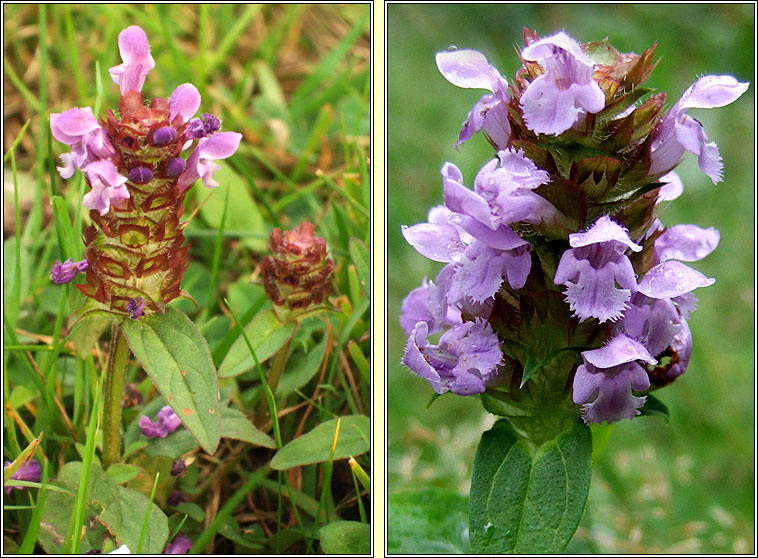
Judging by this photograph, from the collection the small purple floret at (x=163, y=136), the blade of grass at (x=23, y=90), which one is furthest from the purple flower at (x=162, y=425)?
the blade of grass at (x=23, y=90)

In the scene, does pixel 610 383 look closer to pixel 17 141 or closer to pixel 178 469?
pixel 178 469

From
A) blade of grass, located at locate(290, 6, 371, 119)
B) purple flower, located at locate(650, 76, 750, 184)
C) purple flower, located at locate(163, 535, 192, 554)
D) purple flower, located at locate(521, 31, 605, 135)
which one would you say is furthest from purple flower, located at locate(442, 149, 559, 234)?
blade of grass, located at locate(290, 6, 371, 119)

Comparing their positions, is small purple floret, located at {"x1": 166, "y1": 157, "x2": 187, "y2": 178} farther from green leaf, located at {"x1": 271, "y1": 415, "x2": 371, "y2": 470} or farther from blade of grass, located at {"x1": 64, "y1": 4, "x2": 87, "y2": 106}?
blade of grass, located at {"x1": 64, "y1": 4, "x2": 87, "y2": 106}

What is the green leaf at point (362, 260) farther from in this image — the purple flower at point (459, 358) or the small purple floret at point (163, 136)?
the small purple floret at point (163, 136)

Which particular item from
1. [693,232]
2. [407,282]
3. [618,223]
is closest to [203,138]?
[618,223]

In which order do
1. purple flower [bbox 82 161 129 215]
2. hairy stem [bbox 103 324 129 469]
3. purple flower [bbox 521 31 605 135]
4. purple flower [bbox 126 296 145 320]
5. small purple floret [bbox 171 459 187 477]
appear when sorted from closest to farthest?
purple flower [bbox 521 31 605 135] < purple flower [bbox 82 161 129 215] < purple flower [bbox 126 296 145 320] < hairy stem [bbox 103 324 129 469] < small purple floret [bbox 171 459 187 477]

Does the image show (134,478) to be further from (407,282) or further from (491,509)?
(407,282)

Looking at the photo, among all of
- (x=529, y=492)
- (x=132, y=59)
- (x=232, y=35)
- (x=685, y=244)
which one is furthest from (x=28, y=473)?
(x=232, y=35)
